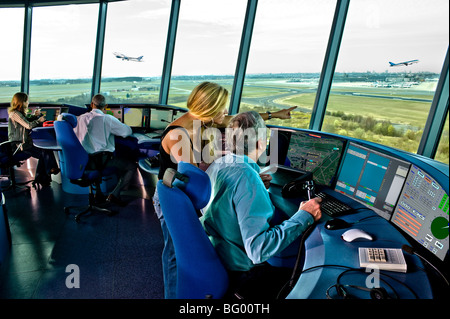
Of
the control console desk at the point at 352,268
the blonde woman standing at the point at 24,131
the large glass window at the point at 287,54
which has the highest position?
the large glass window at the point at 287,54

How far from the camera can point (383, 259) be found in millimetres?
1293

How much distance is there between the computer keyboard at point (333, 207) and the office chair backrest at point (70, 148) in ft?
8.11

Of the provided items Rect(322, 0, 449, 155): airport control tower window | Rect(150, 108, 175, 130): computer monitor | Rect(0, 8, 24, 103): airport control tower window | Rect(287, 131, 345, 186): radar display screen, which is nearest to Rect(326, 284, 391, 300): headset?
Rect(287, 131, 345, 186): radar display screen

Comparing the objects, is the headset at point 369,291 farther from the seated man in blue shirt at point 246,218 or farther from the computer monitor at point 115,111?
the computer monitor at point 115,111

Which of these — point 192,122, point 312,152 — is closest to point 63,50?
point 192,122

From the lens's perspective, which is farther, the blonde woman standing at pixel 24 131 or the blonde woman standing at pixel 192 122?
the blonde woman standing at pixel 24 131

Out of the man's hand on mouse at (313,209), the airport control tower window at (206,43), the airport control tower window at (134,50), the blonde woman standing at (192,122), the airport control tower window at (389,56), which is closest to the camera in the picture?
the man's hand on mouse at (313,209)

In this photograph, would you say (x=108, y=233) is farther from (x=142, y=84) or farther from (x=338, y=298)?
(x=142, y=84)

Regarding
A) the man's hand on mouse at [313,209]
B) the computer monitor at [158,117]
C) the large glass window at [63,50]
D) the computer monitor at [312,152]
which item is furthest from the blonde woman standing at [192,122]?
the large glass window at [63,50]

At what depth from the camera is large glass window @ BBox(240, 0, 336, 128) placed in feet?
11.2

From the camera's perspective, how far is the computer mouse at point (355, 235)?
1.49m

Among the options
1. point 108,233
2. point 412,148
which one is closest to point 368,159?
point 412,148

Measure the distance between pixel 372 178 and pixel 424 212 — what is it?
444 mm

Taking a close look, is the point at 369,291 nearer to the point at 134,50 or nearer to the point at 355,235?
the point at 355,235
